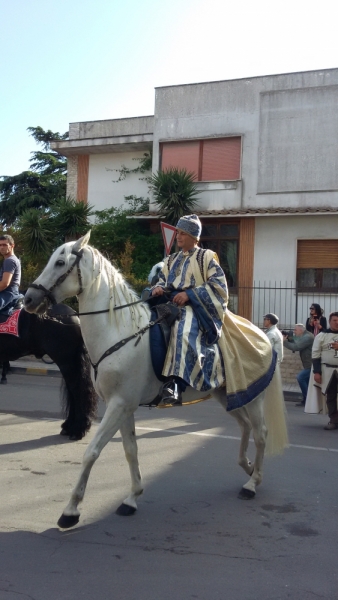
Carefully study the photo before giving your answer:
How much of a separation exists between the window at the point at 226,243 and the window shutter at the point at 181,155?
1.95 metres

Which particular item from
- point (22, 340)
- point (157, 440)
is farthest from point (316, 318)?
point (22, 340)

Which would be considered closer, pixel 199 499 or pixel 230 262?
pixel 199 499

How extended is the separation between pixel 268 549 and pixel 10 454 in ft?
11.6

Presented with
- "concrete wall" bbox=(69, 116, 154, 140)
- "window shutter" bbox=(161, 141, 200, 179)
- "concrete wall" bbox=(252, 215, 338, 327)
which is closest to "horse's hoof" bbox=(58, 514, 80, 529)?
"concrete wall" bbox=(252, 215, 338, 327)

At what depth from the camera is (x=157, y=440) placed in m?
7.84

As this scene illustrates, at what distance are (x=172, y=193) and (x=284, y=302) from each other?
4757 mm

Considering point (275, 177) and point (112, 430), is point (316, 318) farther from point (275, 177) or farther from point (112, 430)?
point (112, 430)

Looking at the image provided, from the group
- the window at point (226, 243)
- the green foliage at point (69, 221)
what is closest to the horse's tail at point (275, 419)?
the window at point (226, 243)

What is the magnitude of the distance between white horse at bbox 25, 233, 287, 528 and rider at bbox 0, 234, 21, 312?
2.90m

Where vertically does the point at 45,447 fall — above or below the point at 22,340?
below

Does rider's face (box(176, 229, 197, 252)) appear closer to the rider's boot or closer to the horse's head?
the horse's head

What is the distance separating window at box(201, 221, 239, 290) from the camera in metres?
20.0

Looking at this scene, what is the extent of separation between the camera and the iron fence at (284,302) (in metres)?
18.3

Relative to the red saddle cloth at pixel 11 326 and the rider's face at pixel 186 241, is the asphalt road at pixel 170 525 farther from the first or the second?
the rider's face at pixel 186 241
